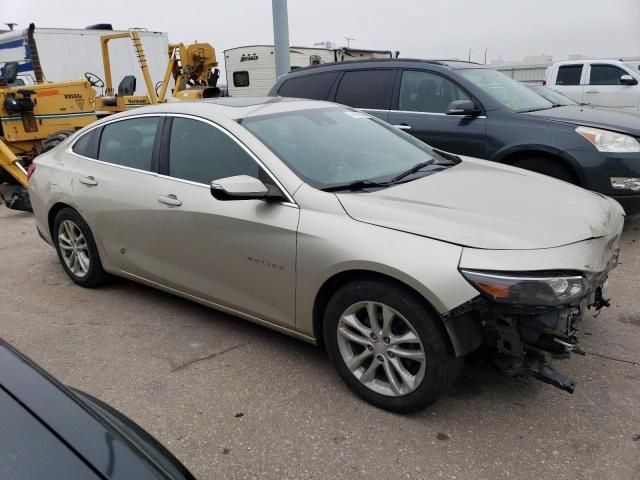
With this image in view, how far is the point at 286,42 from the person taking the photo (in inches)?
388

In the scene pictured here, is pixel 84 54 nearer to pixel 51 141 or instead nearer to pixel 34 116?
pixel 34 116

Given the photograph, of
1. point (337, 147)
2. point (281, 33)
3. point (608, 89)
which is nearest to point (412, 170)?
point (337, 147)

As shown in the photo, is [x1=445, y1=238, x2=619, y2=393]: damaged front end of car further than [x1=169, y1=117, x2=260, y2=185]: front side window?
No

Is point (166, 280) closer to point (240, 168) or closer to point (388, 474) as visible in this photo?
point (240, 168)

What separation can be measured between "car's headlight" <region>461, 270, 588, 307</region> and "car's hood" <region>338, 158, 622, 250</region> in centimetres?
16

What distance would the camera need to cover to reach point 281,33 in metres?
9.78

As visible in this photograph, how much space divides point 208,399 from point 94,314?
5.25 feet

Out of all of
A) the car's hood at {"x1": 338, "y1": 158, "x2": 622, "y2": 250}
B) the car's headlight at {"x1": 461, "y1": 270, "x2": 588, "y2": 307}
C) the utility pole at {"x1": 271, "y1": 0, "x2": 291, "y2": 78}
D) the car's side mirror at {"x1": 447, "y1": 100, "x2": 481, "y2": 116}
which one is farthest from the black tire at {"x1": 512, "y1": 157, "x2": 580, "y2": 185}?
the utility pole at {"x1": 271, "y1": 0, "x2": 291, "y2": 78}

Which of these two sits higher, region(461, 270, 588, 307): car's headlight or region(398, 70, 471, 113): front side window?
region(398, 70, 471, 113): front side window

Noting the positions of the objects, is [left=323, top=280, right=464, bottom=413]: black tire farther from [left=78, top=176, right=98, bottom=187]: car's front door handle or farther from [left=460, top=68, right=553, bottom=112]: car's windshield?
[left=460, top=68, right=553, bottom=112]: car's windshield

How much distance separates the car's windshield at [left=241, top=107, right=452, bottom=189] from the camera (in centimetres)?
310

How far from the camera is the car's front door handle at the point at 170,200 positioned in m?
3.39

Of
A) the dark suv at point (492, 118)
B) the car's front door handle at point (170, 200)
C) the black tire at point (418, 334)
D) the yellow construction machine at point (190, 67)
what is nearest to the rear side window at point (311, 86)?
the dark suv at point (492, 118)

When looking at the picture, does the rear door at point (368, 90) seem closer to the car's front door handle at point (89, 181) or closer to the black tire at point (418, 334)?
the car's front door handle at point (89, 181)
